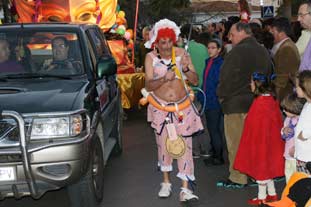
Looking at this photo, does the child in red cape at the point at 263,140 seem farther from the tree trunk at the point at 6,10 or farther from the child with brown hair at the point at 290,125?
the tree trunk at the point at 6,10

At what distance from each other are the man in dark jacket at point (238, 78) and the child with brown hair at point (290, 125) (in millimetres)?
886

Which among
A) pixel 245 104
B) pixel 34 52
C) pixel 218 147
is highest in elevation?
pixel 34 52

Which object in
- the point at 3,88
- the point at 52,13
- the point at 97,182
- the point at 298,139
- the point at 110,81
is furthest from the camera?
the point at 52,13

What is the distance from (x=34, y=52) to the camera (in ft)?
19.4

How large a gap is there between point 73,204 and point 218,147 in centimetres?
256

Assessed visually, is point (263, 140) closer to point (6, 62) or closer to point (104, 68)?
point (104, 68)

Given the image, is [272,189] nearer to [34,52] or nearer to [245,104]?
[245,104]

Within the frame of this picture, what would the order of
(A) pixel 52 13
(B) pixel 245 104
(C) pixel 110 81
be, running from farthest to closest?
(A) pixel 52 13, (C) pixel 110 81, (B) pixel 245 104

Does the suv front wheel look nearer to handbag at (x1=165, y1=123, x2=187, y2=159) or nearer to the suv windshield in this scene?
handbag at (x1=165, y1=123, x2=187, y2=159)

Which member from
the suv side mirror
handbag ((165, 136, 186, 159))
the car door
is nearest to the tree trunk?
the car door

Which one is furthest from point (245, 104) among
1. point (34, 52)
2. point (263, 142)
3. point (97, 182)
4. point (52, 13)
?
point (52, 13)

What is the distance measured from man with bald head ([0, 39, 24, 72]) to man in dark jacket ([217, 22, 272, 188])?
221cm

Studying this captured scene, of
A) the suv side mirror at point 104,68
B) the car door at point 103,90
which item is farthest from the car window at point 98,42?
the suv side mirror at point 104,68

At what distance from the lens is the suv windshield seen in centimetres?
578
